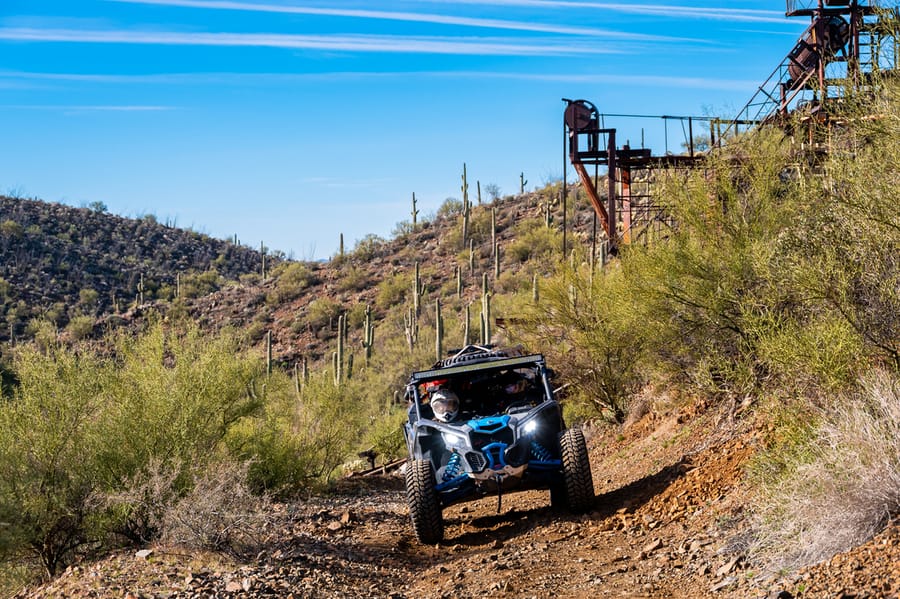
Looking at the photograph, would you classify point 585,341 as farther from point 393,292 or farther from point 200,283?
point 200,283

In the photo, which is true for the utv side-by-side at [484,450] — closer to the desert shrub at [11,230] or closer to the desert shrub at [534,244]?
the desert shrub at [534,244]

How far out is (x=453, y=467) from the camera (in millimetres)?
11883

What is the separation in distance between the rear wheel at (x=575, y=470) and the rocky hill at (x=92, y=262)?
158 feet

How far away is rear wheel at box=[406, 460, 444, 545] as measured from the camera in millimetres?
11727

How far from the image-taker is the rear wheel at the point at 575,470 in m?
11.9

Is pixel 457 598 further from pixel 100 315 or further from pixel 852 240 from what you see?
pixel 100 315

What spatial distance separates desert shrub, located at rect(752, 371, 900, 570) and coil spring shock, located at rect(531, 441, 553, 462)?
350cm

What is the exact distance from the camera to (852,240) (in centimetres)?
1052

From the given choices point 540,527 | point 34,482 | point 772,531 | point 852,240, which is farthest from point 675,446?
point 34,482

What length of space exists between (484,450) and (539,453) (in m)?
0.90

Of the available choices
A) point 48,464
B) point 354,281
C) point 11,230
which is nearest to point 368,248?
A: point 354,281

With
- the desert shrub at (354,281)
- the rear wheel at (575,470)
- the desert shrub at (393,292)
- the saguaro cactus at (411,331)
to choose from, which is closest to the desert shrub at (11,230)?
the desert shrub at (354,281)

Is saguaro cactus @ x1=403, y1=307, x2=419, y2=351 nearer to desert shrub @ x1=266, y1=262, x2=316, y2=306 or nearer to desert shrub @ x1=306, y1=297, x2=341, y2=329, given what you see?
desert shrub @ x1=306, y1=297, x2=341, y2=329

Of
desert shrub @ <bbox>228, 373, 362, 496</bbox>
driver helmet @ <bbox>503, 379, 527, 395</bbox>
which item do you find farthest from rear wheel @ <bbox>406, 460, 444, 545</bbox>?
desert shrub @ <bbox>228, 373, 362, 496</bbox>
